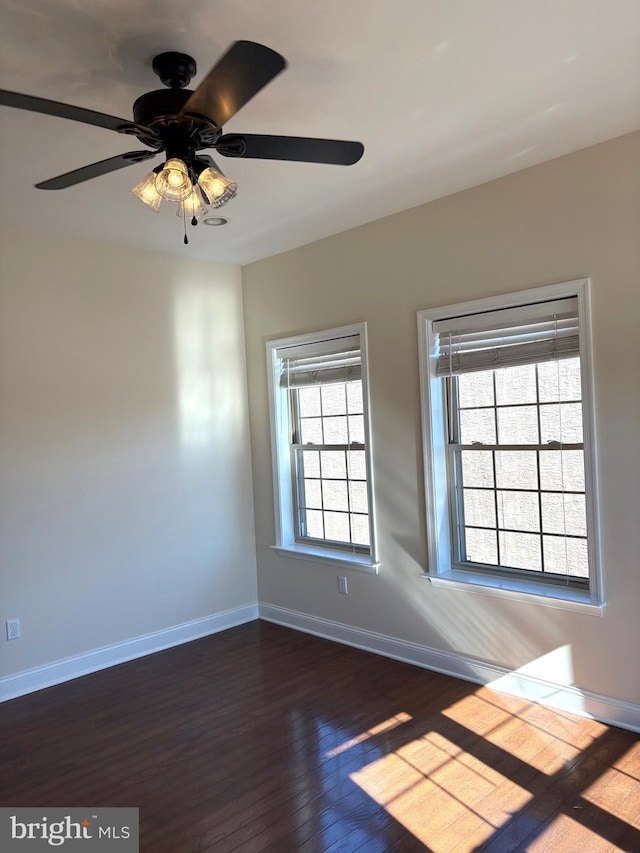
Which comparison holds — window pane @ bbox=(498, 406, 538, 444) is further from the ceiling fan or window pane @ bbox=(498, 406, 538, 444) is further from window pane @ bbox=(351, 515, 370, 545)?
the ceiling fan

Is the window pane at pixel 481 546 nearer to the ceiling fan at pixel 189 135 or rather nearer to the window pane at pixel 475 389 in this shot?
the window pane at pixel 475 389

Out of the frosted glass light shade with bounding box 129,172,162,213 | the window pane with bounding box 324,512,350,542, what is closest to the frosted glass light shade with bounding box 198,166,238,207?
the frosted glass light shade with bounding box 129,172,162,213

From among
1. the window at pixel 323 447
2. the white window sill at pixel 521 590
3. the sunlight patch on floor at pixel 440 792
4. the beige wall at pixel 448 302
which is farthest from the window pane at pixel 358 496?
the sunlight patch on floor at pixel 440 792

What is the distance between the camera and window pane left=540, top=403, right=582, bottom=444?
3.08m

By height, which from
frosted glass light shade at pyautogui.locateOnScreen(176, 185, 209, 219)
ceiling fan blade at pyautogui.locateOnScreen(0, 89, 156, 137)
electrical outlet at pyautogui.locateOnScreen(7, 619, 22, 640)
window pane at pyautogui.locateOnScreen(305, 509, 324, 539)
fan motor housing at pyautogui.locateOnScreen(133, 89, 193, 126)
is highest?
fan motor housing at pyautogui.locateOnScreen(133, 89, 193, 126)

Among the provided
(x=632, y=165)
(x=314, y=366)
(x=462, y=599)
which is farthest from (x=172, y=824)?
(x=632, y=165)

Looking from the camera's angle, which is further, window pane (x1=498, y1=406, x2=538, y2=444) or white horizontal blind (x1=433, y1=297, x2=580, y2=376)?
window pane (x1=498, y1=406, x2=538, y2=444)

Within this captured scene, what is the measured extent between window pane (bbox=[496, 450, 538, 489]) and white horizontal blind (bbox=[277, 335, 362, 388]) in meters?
1.11

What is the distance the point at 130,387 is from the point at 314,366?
127 cm

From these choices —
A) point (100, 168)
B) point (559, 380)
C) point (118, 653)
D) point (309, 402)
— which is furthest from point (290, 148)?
point (118, 653)

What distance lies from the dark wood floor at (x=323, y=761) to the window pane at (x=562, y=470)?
1.12 meters

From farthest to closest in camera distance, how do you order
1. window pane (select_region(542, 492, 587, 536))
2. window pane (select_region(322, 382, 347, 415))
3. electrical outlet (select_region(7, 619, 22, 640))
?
window pane (select_region(322, 382, 347, 415)) → electrical outlet (select_region(7, 619, 22, 640)) → window pane (select_region(542, 492, 587, 536))

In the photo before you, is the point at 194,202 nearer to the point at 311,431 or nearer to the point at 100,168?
the point at 100,168

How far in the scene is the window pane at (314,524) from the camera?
4.50 metres
